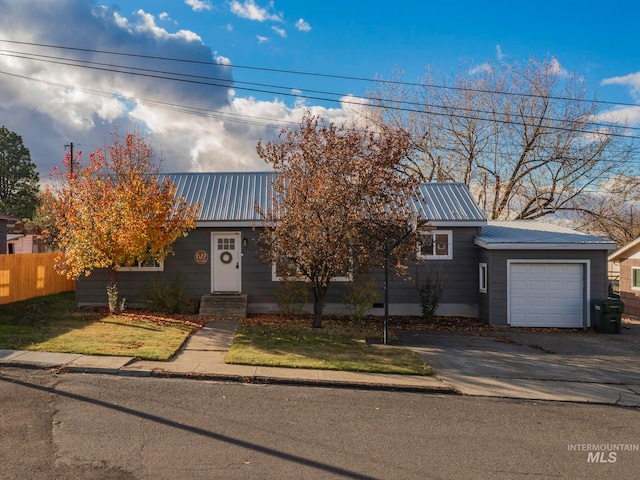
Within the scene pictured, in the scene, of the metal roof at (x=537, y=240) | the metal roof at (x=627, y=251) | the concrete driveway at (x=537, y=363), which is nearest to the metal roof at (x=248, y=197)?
the metal roof at (x=537, y=240)

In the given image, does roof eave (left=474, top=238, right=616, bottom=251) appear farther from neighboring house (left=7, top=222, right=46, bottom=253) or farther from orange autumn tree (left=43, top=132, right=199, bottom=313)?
neighboring house (left=7, top=222, right=46, bottom=253)

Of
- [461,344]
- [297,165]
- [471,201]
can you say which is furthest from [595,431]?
[471,201]

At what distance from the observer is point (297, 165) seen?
12031mm

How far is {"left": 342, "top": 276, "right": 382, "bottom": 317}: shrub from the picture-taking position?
15016 millimetres

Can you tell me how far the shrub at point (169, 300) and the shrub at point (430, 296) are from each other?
7493 millimetres

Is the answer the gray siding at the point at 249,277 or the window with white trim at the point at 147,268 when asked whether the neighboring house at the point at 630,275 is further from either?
the window with white trim at the point at 147,268

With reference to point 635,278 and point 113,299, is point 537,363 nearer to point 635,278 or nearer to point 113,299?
point 113,299

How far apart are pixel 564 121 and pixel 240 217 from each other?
66.1 feet

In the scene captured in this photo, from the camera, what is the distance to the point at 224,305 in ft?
50.2

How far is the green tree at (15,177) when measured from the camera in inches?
1764

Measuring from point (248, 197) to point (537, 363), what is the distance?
36.6 ft

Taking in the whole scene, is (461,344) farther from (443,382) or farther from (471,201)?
(471,201)

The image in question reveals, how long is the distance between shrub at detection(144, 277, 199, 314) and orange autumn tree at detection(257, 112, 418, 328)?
181 inches

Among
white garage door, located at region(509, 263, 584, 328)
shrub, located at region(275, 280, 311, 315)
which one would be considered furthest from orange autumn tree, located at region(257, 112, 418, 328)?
white garage door, located at region(509, 263, 584, 328)
